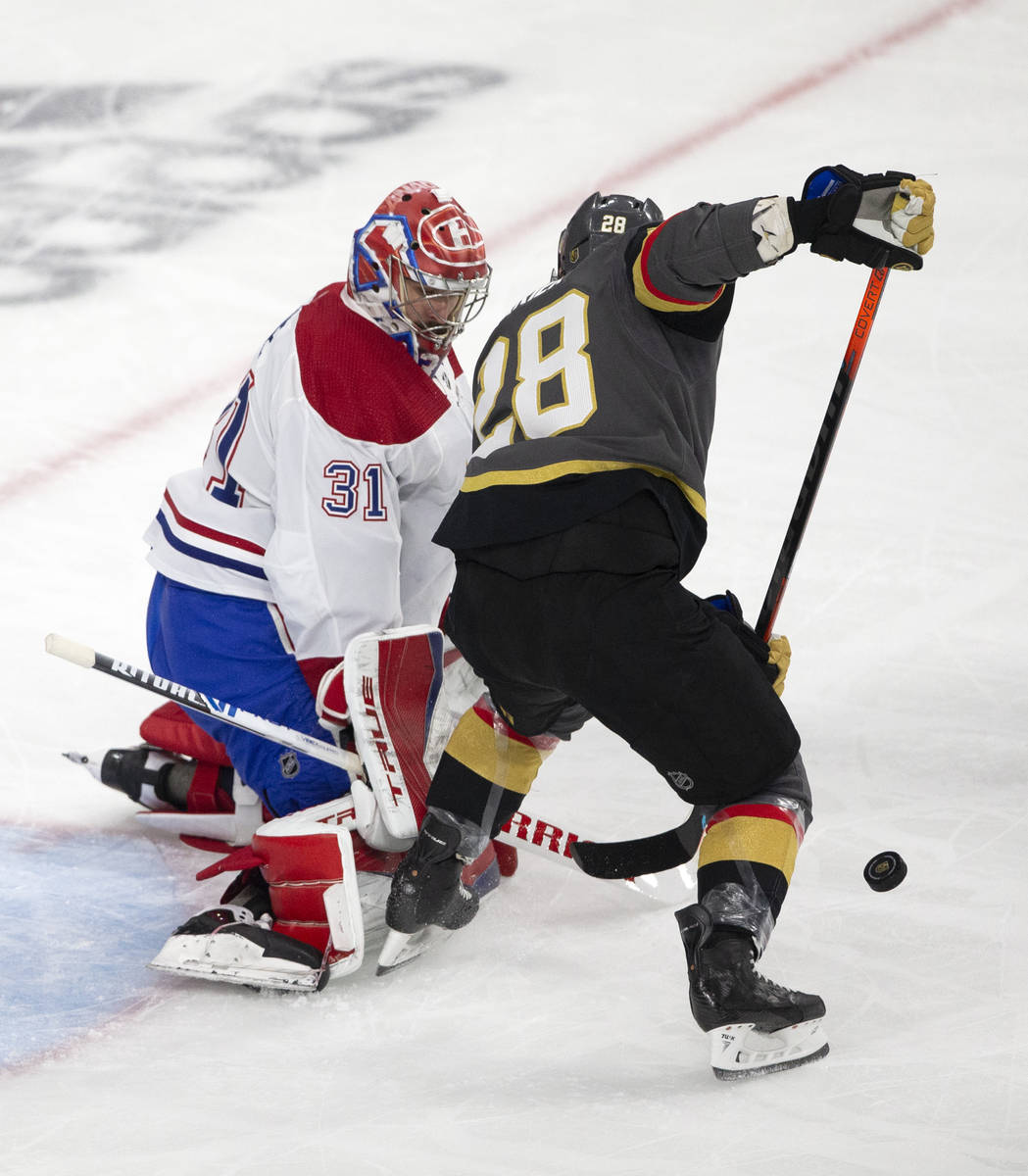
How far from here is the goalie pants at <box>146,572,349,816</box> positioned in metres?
2.55

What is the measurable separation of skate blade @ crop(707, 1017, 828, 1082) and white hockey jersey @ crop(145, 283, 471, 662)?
0.91 m

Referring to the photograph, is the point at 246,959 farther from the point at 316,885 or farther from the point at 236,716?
the point at 236,716

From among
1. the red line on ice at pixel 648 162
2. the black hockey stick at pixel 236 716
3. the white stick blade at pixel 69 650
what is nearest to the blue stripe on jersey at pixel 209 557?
the black hockey stick at pixel 236 716

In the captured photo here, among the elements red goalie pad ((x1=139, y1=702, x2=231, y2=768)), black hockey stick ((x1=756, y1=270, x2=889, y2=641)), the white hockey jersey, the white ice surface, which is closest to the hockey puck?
the white ice surface

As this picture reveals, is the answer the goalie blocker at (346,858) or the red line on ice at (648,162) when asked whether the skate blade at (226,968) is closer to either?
the goalie blocker at (346,858)

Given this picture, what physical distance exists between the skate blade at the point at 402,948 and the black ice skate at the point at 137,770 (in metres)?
0.69

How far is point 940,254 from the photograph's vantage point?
4.64 meters

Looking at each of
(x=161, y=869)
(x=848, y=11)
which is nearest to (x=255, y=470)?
(x=161, y=869)

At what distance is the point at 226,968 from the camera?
225 cm

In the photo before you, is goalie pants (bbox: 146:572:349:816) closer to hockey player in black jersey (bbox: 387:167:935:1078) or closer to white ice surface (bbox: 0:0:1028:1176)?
white ice surface (bbox: 0:0:1028:1176)

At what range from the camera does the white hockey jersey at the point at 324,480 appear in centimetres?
244

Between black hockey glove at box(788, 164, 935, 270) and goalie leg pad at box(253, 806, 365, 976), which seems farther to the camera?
goalie leg pad at box(253, 806, 365, 976)

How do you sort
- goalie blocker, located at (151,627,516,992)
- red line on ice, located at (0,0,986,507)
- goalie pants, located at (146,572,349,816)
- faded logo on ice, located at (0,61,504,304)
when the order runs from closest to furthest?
goalie blocker, located at (151,627,516,992), goalie pants, located at (146,572,349,816), red line on ice, located at (0,0,986,507), faded logo on ice, located at (0,61,504,304)

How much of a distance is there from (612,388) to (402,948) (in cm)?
89
